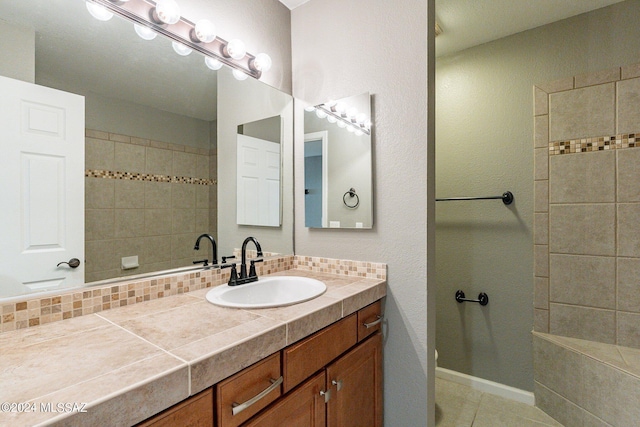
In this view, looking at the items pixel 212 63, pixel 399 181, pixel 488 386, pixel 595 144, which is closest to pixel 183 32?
pixel 212 63

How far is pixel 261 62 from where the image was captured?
1671 mm

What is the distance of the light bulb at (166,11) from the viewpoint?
124 cm

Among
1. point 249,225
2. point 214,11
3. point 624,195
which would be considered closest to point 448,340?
point 624,195

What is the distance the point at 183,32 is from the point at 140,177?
684mm

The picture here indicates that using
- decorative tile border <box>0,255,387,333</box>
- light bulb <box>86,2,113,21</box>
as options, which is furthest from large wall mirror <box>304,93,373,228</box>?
light bulb <box>86,2,113,21</box>

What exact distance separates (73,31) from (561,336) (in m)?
2.88

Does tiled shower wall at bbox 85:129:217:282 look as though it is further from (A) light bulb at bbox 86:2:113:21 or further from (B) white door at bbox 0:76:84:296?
(A) light bulb at bbox 86:2:113:21

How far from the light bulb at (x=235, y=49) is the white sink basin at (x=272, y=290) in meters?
1.12

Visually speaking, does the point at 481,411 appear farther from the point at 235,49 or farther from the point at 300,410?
the point at 235,49

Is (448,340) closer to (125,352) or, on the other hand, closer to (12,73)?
(125,352)

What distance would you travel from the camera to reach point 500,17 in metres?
1.95

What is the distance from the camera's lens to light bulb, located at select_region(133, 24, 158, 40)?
1.24 meters

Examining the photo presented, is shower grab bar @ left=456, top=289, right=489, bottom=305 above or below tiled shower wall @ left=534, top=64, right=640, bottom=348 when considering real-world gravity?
below

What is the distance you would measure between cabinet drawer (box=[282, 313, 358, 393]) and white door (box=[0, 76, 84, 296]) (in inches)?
30.1
